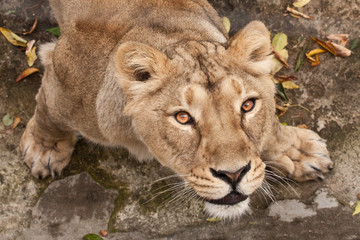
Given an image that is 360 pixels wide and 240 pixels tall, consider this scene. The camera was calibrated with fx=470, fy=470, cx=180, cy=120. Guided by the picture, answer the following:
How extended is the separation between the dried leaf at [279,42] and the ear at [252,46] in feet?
4.59

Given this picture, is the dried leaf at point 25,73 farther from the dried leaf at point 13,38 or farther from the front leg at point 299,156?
the front leg at point 299,156

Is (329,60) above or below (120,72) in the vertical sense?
below

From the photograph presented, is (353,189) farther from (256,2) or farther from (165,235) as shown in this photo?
(256,2)

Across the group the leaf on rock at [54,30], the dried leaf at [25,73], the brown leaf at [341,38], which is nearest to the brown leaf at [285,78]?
the brown leaf at [341,38]


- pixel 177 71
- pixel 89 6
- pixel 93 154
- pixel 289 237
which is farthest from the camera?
pixel 93 154

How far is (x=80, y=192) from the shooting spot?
3.52m

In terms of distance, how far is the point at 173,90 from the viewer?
2324 mm

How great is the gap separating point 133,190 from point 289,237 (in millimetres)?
1181

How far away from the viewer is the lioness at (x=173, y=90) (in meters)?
2.25

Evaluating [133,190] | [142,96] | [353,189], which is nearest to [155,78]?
[142,96]

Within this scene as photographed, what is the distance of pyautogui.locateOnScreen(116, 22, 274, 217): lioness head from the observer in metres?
2.23

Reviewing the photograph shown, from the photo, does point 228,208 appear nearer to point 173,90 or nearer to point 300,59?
point 173,90

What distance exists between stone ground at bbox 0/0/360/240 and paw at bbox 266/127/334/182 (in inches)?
4.0

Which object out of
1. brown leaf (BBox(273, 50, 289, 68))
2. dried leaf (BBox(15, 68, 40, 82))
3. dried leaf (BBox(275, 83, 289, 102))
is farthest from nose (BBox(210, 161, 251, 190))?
dried leaf (BBox(15, 68, 40, 82))
